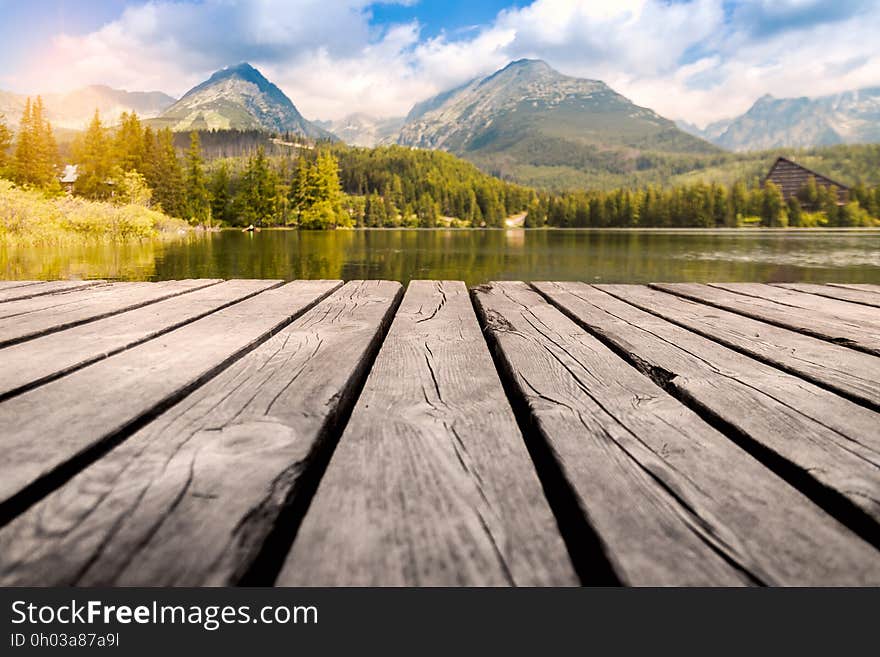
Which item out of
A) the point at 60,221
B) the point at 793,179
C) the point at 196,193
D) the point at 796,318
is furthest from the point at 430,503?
the point at 793,179

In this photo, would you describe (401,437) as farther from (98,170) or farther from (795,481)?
(98,170)

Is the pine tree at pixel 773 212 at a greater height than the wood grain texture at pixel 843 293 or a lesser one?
greater

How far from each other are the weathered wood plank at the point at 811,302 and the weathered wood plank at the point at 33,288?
4054mm

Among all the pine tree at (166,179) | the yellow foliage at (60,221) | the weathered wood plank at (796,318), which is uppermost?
the pine tree at (166,179)

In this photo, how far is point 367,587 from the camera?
56 centimetres

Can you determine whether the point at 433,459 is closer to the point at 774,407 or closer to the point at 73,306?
the point at 774,407

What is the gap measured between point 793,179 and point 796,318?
118 meters

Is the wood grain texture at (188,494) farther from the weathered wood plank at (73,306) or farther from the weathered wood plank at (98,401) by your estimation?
the weathered wood plank at (73,306)

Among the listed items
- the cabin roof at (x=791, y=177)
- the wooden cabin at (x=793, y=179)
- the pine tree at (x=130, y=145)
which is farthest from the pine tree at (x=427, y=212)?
the cabin roof at (x=791, y=177)

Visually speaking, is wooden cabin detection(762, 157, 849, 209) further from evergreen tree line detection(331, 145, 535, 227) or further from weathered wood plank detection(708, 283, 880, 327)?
weathered wood plank detection(708, 283, 880, 327)

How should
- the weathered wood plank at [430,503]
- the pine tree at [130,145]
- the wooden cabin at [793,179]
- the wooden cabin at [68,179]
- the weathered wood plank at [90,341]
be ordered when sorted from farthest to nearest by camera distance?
the wooden cabin at [793,179], the wooden cabin at [68,179], the pine tree at [130,145], the weathered wood plank at [90,341], the weathered wood plank at [430,503]

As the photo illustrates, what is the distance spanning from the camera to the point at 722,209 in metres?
70.1

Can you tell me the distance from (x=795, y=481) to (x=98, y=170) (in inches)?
1989

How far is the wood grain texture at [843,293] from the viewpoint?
2.78m
